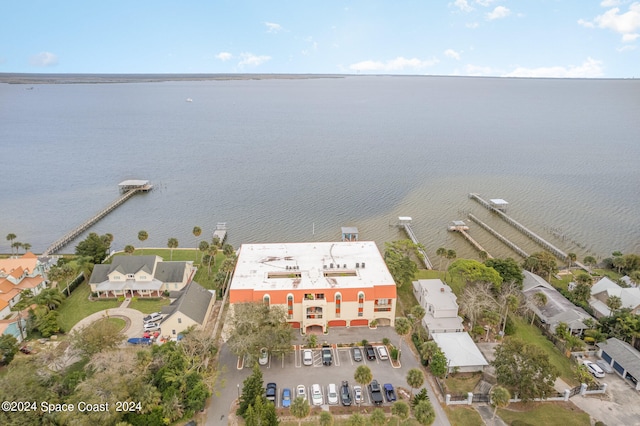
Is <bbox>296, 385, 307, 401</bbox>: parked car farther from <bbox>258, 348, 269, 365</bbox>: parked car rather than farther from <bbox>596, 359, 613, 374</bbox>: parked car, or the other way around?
<bbox>596, 359, 613, 374</bbox>: parked car

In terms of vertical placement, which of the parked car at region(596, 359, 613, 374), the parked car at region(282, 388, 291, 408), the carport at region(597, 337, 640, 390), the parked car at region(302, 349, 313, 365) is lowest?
the parked car at region(282, 388, 291, 408)

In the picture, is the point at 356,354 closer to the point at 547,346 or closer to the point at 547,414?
the point at 547,414

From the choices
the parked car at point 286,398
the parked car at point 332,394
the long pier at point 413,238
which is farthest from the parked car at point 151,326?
the long pier at point 413,238

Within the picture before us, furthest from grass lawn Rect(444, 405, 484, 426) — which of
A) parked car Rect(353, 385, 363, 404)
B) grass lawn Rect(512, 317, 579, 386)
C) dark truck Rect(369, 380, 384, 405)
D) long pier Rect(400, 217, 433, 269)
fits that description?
long pier Rect(400, 217, 433, 269)

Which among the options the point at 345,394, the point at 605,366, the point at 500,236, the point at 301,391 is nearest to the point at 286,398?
the point at 301,391

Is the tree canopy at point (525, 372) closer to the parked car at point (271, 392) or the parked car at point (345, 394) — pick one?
the parked car at point (345, 394)

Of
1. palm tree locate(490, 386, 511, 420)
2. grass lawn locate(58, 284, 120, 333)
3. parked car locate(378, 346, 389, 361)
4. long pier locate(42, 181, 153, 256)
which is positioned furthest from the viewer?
long pier locate(42, 181, 153, 256)

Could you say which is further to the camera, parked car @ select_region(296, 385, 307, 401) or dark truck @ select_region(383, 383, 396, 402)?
parked car @ select_region(296, 385, 307, 401)
